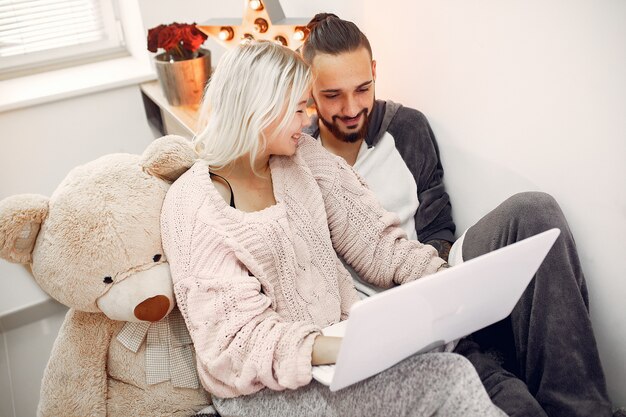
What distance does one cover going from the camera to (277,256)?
117cm

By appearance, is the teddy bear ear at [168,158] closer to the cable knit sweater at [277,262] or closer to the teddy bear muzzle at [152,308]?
the cable knit sweater at [277,262]

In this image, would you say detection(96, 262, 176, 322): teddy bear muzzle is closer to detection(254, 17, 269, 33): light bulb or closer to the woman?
the woman

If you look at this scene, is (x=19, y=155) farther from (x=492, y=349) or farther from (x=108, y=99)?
(x=492, y=349)

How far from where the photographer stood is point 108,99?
2.22m

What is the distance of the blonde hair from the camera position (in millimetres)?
1133

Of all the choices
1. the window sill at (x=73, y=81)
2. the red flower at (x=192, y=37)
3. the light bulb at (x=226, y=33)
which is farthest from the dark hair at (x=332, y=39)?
the window sill at (x=73, y=81)

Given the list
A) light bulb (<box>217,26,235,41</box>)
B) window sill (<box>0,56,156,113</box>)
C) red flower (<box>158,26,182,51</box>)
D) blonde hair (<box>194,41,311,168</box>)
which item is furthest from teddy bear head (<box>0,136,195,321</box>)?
window sill (<box>0,56,156,113</box>)

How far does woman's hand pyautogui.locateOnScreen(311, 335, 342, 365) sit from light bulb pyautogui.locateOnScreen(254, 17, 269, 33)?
3.27 ft

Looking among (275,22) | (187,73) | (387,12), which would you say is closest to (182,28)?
(187,73)

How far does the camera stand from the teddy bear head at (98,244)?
1120mm

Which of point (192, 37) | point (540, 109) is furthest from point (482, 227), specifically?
point (192, 37)

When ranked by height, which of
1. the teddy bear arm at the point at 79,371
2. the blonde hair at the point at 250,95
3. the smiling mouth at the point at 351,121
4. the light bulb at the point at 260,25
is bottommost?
the teddy bear arm at the point at 79,371

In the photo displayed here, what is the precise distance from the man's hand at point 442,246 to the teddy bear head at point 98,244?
669 millimetres

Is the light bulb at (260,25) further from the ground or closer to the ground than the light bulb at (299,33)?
further from the ground
